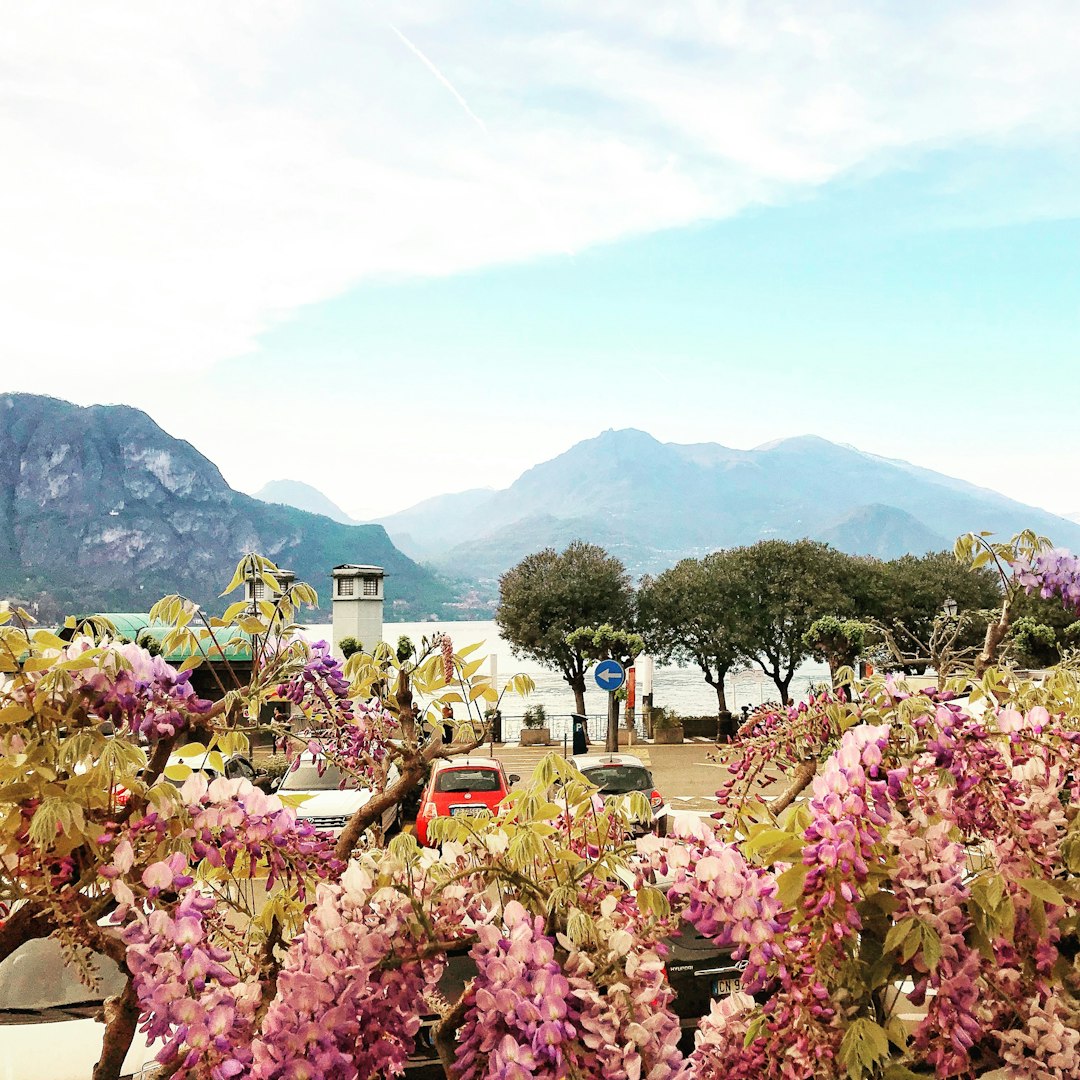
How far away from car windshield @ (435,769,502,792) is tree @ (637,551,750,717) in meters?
28.3

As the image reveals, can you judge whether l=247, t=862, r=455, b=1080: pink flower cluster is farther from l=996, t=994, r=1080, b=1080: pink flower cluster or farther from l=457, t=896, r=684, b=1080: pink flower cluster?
l=996, t=994, r=1080, b=1080: pink flower cluster

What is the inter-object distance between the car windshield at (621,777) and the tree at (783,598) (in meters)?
28.9

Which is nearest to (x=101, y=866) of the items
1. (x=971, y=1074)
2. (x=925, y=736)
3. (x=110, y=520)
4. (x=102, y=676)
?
(x=102, y=676)

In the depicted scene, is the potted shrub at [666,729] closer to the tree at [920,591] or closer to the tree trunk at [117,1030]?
the tree at [920,591]

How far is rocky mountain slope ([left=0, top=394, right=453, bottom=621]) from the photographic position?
16212cm

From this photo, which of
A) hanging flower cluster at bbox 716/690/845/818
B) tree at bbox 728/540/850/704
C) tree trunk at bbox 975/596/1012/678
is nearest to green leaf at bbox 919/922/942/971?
hanging flower cluster at bbox 716/690/845/818

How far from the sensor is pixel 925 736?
107 inches

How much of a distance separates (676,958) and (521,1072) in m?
4.92

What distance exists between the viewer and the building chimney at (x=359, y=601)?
37844mm

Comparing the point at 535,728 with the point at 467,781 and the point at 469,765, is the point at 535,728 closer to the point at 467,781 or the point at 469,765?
the point at 469,765

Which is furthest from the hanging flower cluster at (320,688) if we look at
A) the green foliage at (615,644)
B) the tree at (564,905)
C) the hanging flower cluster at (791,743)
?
the green foliage at (615,644)

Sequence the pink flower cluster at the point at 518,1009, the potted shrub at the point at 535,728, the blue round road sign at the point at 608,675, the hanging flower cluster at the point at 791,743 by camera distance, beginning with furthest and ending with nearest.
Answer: the potted shrub at the point at 535,728 → the blue round road sign at the point at 608,675 → the hanging flower cluster at the point at 791,743 → the pink flower cluster at the point at 518,1009

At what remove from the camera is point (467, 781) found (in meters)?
15.1

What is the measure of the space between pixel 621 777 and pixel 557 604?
93.4 feet
